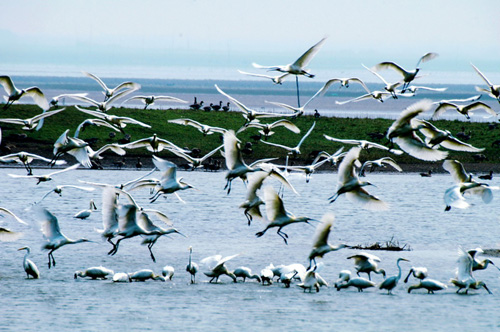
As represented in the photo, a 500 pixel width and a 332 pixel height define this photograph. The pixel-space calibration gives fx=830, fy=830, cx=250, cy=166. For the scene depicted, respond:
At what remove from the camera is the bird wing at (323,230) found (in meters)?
15.9

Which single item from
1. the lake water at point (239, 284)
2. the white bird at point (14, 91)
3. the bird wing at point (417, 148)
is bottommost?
the lake water at point (239, 284)

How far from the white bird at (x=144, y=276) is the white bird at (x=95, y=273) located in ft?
1.91

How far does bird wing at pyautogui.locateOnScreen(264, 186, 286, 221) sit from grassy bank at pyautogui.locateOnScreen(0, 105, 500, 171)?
85.3ft

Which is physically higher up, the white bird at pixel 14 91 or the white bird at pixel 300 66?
the white bird at pixel 300 66

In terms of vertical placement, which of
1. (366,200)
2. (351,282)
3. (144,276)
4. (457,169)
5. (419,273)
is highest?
(457,169)

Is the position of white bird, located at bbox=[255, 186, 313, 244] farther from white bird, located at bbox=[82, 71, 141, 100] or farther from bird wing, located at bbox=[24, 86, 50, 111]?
bird wing, located at bbox=[24, 86, 50, 111]

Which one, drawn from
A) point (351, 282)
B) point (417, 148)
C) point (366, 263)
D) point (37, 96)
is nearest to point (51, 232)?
point (37, 96)

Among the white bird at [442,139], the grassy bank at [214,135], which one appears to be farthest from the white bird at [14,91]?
the grassy bank at [214,135]

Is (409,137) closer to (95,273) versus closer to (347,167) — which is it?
(347,167)

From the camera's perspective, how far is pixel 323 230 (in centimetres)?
1652

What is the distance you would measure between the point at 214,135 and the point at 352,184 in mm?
35178

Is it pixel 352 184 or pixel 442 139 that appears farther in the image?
pixel 442 139

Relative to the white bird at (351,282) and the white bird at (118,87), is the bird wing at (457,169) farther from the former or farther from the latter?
the white bird at (118,87)

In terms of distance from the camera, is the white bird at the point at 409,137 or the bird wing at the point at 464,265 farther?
the bird wing at the point at 464,265
